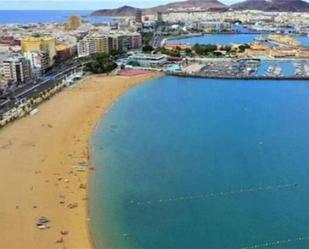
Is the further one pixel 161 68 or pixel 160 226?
pixel 161 68

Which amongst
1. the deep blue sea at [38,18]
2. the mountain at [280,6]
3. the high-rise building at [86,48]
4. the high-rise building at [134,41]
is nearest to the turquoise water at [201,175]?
the high-rise building at [86,48]

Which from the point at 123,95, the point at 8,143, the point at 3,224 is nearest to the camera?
the point at 3,224

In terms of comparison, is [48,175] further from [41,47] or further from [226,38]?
[226,38]

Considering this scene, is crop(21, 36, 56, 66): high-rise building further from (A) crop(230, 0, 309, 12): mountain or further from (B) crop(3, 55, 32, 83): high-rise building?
(A) crop(230, 0, 309, 12): mountain

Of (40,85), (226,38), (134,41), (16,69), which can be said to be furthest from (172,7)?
(16,69)

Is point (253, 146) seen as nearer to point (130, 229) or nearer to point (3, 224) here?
point (130, 229)

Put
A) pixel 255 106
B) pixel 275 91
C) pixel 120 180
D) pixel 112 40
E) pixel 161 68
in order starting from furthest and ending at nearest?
pixel 112 40, pixel 161 68, pixel 275 91, pixel 255 106, pixel 120 180

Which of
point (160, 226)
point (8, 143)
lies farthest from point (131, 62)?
point (160, 226)
